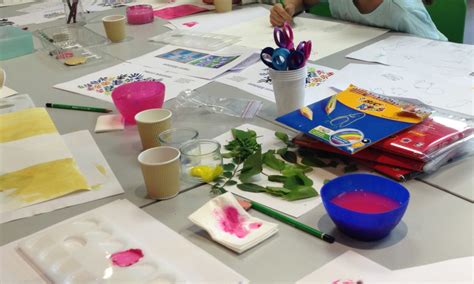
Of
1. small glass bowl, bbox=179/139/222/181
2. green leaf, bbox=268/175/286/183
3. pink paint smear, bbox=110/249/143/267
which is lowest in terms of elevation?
pink paint smear, bbox=110/249/143/267

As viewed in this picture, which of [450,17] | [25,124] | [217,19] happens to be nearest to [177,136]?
[25,124]

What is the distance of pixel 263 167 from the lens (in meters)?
0.92

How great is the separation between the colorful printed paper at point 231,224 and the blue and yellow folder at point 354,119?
21 cm

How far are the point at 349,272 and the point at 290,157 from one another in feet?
1.01

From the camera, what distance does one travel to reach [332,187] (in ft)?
2.54

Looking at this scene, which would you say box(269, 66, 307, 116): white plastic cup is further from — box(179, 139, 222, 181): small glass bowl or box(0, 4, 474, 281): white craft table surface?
box(179, 139, 222, 181): small glass bowl

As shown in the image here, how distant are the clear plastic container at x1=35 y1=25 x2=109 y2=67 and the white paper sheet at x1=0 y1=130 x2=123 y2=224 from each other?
56cm

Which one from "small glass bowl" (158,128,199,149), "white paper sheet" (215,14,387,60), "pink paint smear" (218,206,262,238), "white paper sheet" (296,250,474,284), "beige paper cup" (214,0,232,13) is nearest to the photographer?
"white paper sheet" (296,250,474,284)

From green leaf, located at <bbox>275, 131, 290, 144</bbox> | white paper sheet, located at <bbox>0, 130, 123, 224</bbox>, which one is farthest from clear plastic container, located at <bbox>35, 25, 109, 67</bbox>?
green leaf, located at <bbox>275, 131, 290, 144</bbox>

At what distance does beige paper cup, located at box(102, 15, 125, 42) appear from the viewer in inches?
67.8


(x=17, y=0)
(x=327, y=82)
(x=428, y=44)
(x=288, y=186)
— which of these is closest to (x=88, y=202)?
(x=288, y=186)

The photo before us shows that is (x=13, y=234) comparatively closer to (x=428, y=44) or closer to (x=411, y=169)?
(x=411, y=169)

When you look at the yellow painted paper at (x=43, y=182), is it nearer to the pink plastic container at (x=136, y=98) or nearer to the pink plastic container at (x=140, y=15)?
the pink plastic container at (x=136, y=98)

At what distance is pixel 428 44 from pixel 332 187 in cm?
88
